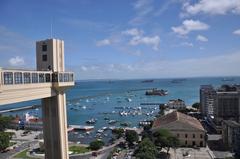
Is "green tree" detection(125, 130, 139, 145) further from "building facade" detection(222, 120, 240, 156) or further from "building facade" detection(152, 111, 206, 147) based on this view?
"building facade" detection(222, 120, 240, 156)

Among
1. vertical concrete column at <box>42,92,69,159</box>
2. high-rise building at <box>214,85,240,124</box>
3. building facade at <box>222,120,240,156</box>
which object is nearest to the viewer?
vertical concrete column at <box>42,92,69,159</box>

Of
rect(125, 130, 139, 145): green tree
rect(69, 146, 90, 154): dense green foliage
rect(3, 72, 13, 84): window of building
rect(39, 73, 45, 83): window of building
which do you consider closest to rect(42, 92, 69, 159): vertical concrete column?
rect(39, 73, 45, 83): window of building

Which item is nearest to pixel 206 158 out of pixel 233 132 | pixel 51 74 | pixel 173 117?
pixel 233 132

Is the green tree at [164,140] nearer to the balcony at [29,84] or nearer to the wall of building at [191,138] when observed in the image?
the wall of building at [191,138]

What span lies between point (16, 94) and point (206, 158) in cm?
2583

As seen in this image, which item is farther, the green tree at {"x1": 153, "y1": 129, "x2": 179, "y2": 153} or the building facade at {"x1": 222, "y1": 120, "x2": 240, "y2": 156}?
the green tree at {"x1": 153, "y1": 129, "x2": 179, "y2": 153}

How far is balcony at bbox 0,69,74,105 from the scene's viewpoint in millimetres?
11273

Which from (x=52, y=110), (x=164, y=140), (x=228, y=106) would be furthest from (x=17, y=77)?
(x=228, y=106)

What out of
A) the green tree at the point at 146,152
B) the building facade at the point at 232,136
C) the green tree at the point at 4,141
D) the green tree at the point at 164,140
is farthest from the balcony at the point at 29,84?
the green tree at the point at 4,141

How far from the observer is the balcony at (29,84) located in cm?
1127

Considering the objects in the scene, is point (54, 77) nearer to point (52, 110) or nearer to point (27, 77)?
point (52, 110)

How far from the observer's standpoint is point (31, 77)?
13070mm

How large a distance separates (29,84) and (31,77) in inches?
16.6

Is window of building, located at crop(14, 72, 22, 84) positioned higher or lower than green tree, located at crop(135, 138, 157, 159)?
higher
